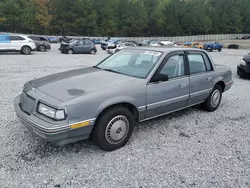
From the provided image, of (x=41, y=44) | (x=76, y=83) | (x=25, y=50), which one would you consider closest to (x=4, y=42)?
(x=25, y=50)

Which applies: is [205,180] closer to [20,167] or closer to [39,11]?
[20,167]

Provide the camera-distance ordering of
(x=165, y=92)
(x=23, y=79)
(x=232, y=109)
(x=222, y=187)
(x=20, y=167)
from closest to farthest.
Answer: (x=222, y=187)
(x=20, y=167)
(x=165, y=92)
(x=232, y=109)
(x=23, y=79)

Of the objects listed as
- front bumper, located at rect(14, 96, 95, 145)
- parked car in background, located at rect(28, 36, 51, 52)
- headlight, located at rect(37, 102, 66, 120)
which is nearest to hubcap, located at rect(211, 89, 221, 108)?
front bumper, located at rect(14, 96, 95, 145)

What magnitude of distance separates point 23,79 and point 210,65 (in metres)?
6.63

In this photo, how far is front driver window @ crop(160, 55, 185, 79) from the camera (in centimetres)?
377

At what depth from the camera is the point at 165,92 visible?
3.65 m

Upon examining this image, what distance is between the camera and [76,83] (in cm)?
322

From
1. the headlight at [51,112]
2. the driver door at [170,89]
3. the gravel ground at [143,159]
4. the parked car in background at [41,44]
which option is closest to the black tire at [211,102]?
the gravel ground at [143,159]

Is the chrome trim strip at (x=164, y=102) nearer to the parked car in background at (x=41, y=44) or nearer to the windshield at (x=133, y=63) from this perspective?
the windshield at (x=133, y=63)

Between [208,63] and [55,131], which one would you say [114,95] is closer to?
[55,131]

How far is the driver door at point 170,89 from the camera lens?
350 centimetres

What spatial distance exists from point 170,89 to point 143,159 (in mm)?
1369

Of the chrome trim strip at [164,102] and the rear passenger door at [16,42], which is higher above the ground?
the rear passenger door at [16,42]

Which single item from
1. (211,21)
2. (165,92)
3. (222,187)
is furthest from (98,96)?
(211,21)
